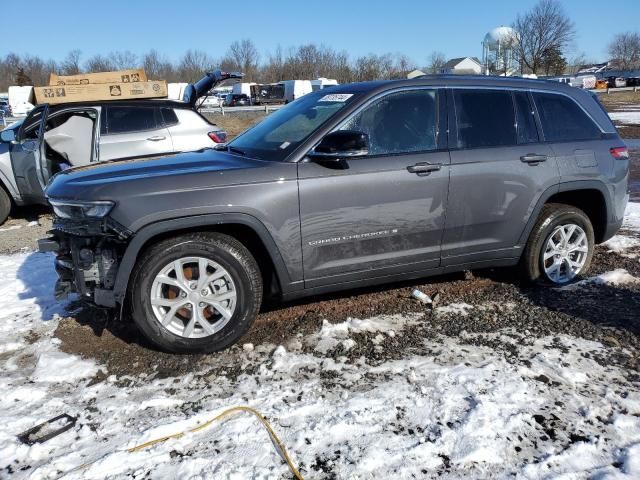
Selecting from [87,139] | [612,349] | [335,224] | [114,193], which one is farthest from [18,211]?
[612,349]

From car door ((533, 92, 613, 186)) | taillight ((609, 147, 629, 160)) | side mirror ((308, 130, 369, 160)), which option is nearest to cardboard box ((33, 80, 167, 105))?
side mirror ((308, 130, 369, 160))

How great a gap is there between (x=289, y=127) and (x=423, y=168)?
3.61ft

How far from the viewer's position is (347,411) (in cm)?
284

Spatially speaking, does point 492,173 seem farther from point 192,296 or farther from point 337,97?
point 192,296

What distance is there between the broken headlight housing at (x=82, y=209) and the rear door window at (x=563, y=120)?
3531 mm

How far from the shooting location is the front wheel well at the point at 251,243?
3.41m

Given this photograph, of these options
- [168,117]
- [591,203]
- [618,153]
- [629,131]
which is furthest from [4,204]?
[629,131]

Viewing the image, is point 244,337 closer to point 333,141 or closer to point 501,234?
point 333,141

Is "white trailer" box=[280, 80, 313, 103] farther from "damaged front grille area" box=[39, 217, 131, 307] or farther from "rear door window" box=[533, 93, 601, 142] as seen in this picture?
"damaged front grille area" box=[39, 217, 131, 307]

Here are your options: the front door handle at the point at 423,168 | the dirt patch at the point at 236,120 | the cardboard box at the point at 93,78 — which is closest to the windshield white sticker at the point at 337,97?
the front door handle at the point at 423,168

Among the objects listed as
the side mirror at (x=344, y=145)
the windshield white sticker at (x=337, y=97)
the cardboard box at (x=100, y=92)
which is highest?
the cardboard box at (x=100, y=92)

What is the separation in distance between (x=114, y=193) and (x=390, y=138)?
1.99 m

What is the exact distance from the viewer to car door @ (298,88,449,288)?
11.8 ft

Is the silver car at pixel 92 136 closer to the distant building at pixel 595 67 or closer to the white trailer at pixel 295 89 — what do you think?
the white trailer at pixel 295 89
